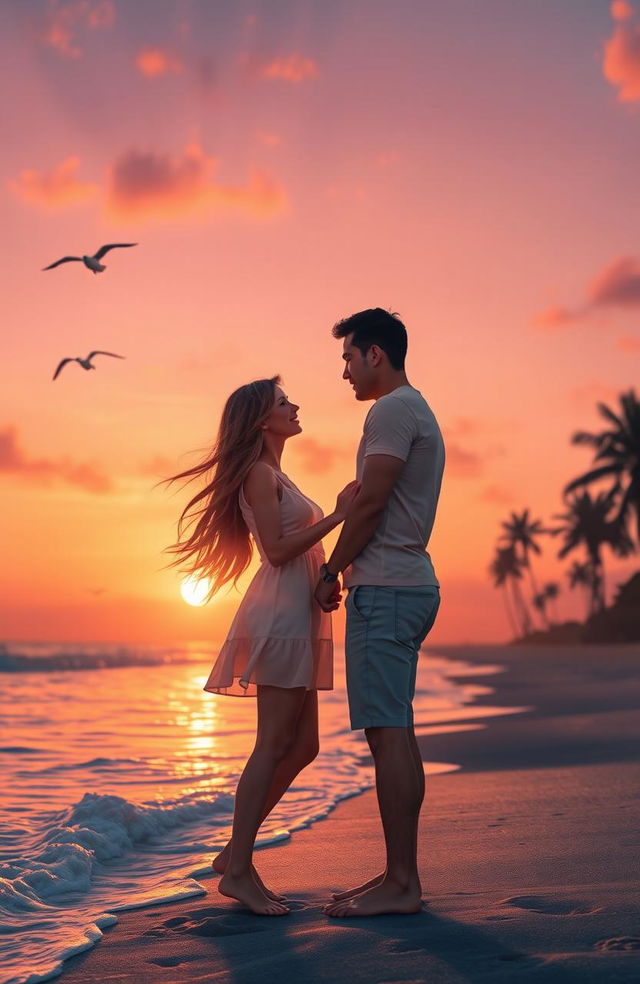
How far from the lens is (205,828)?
19.2ft

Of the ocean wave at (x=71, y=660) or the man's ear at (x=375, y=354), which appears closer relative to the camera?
the man's ear at (x=375, y=354)

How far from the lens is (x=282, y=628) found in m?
4.08

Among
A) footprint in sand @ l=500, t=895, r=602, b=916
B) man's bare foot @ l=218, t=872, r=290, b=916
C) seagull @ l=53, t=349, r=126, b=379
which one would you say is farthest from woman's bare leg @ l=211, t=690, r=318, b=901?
seagull @ l=53, t=349, r=126, b=379

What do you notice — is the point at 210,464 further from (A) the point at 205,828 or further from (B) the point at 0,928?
(A) the point at 205,828

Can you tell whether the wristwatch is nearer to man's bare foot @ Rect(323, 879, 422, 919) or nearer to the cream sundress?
the cream sundress

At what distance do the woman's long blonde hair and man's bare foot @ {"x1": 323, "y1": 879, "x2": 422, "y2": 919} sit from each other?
145cm

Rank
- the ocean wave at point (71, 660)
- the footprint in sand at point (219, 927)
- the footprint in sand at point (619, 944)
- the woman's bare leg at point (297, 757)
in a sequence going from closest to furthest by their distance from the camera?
the footprint in sand at point (619, 944), the footprint in sand at point (219, 927), the woman's bare leg at point (297, 757), the ocean wave at point (71, 660)

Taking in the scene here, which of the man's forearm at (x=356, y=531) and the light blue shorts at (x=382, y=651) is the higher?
the man's forearm at (x=356, y=531)

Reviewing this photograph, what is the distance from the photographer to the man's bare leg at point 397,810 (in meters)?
3.62

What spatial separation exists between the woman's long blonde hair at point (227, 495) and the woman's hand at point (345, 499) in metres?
0.42

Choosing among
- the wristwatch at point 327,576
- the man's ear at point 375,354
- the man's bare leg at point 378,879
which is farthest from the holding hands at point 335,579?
the man's bare leg at point 378,879

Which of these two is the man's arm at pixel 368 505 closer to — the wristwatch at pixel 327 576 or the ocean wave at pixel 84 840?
the wristwatch at pixel 327 576

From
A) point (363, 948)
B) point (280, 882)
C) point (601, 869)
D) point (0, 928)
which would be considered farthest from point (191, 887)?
point (601, 869)

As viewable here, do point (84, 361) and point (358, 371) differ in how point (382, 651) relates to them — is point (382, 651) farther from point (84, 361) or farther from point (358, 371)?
point (84, 361)
